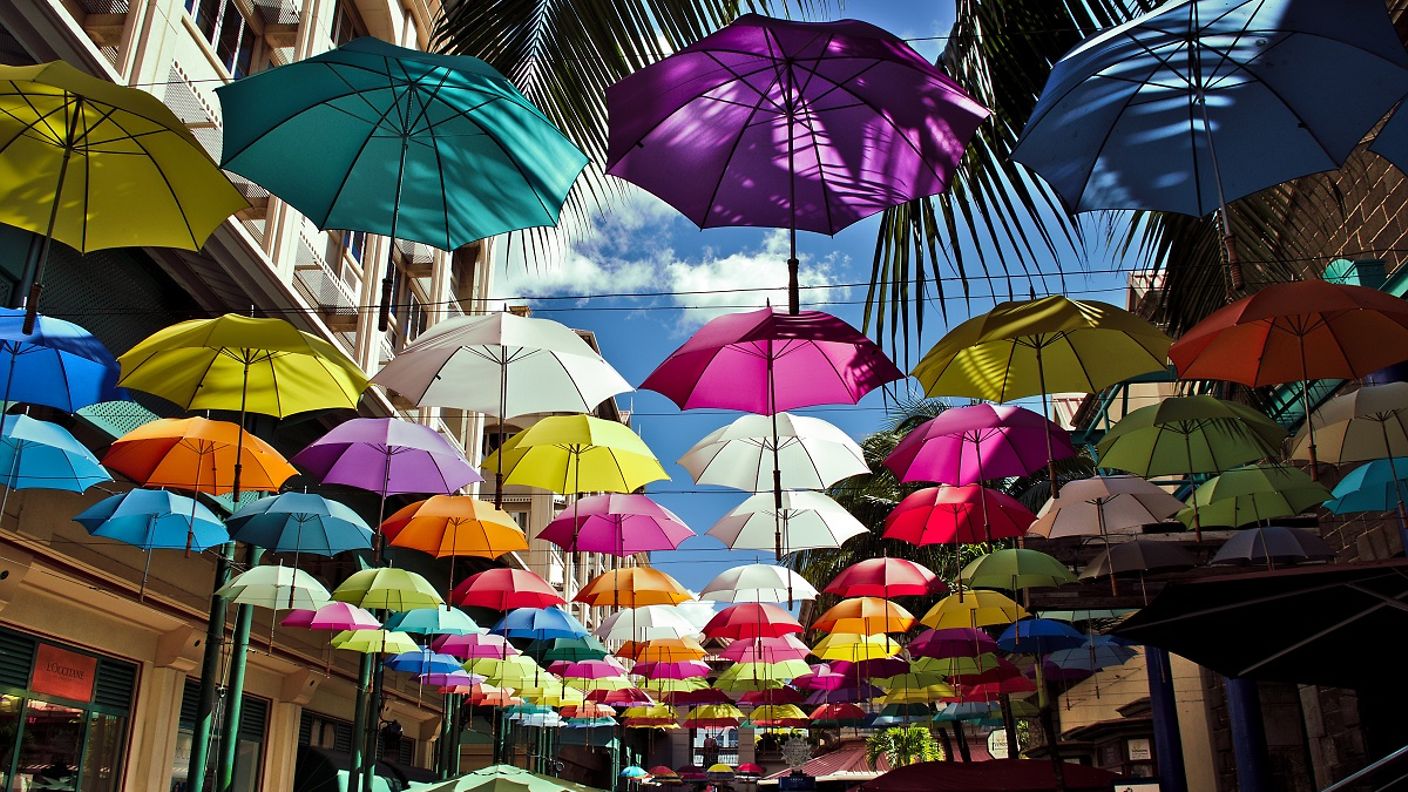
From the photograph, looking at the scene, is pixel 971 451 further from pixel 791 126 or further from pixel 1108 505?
pixel 791 126

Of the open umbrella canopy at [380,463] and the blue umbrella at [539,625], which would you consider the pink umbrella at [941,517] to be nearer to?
the open umbrella canopy at [380,463]

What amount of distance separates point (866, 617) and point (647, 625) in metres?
4.29

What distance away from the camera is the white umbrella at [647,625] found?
18594 millimetres

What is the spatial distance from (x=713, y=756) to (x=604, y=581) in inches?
2904

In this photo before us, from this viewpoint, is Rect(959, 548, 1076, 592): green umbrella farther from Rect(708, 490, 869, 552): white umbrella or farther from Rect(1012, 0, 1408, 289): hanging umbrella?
Rect(1012, 0, 1408, 289): hanging umbrella

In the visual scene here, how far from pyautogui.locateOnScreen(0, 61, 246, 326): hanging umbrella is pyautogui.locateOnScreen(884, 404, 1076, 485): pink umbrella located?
726cm

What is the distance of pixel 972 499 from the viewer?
13070mm

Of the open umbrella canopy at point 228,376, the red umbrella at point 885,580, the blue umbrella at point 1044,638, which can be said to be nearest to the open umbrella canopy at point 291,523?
the open umbrella canopy at point 228,376

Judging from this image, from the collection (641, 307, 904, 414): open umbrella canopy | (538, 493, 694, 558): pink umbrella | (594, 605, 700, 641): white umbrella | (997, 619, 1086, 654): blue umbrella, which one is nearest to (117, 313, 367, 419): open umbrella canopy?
(641, 307, 904, 414): open umbrella canopy

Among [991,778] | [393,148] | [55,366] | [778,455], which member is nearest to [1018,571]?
[778,455]

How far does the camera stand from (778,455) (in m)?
12.4

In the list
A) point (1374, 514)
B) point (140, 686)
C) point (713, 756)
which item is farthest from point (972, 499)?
point (713, 756)

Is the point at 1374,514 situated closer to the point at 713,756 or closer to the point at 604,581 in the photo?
the point at 604,581

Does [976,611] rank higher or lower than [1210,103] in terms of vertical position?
lower
